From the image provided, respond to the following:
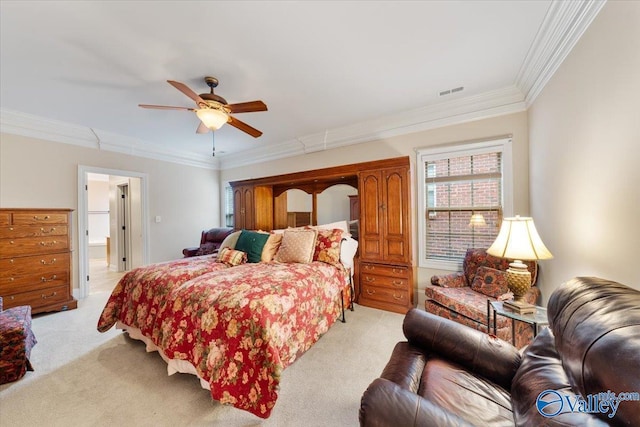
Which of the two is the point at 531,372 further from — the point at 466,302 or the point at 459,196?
the point at 459,196

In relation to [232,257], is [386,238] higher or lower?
higher

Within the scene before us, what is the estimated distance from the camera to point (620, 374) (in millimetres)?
657

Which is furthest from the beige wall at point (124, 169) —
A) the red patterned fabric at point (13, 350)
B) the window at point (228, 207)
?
the red patterned fabric at point (13, 350)

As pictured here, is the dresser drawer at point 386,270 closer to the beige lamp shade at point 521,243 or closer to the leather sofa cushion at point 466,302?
the leather sofa cushion at point 466,302

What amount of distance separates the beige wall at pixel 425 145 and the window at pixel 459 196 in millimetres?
94

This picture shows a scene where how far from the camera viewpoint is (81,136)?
387 centimetres

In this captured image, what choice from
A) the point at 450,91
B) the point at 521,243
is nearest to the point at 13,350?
the point at 521,243

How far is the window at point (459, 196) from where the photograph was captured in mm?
2998

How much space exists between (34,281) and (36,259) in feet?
0.93

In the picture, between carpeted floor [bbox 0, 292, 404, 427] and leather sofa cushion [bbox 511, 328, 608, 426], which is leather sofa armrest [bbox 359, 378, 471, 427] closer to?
leather sofa cushion [bbox 511, 328, 608, 426]

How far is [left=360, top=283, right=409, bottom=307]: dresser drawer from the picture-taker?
124 inches

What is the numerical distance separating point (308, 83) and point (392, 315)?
9.76 ft

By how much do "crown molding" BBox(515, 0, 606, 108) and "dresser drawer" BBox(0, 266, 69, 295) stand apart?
19.5ft

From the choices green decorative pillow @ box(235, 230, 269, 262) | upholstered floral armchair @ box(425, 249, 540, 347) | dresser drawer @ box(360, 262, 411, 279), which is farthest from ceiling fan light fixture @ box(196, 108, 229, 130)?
upholstered floral armchair @ box(425, 249, 540, 347)
